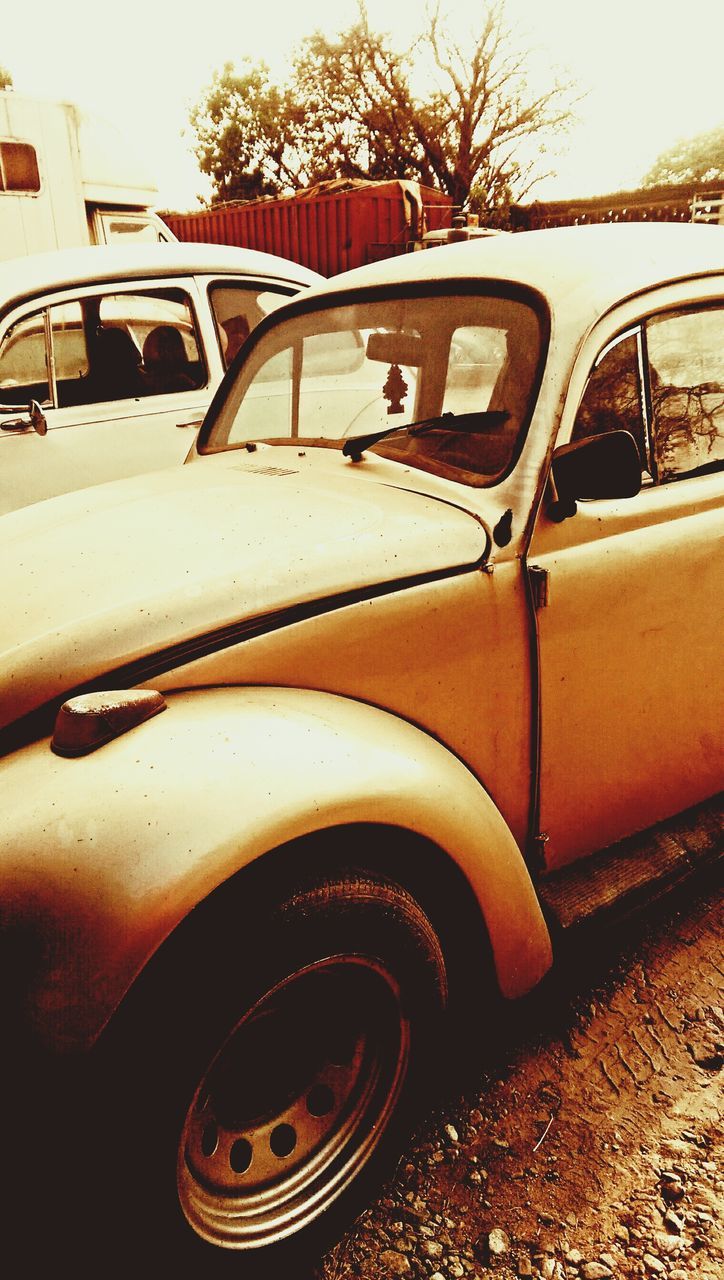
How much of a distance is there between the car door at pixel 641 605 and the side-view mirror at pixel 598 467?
0.10m

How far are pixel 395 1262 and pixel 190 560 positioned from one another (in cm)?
149

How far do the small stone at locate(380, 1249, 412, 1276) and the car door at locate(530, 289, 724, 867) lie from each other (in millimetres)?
911

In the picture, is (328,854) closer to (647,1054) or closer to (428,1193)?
(428,1193)

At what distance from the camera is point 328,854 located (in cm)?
152

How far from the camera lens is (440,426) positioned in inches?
84.6

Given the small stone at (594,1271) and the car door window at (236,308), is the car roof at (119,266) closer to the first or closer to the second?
the car door window at (236,308)

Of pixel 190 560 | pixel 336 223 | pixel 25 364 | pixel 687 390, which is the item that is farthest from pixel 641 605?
pixel 336 223

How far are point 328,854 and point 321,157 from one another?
39.2 metres

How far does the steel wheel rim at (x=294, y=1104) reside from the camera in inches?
60.7

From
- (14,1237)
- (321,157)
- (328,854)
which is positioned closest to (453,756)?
(328,854)

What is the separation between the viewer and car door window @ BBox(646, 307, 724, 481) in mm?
2227

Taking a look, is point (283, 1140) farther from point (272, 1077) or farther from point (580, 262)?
point (580, 262)

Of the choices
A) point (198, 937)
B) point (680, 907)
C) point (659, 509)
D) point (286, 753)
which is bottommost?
point (680, 907)

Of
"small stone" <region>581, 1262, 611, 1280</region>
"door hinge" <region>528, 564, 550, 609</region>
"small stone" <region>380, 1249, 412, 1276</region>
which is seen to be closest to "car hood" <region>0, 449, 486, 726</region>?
"door hinge" <region>528, 564, 550, 609</region>
